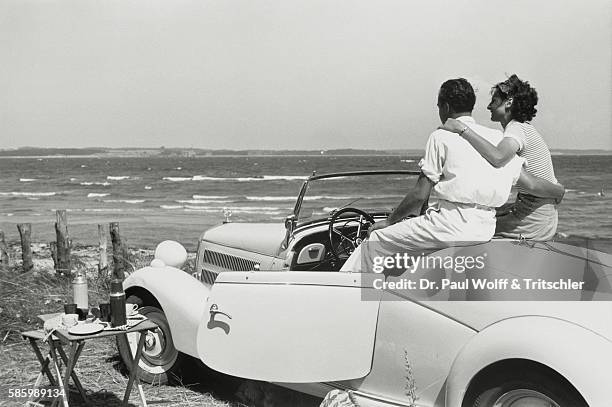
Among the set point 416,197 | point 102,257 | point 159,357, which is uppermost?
Answer: point 416,197

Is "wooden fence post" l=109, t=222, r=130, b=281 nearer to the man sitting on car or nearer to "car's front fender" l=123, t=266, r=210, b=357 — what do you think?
"car's front fender" l=123, t=266, r=210, b=357

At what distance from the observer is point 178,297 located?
14.8ft

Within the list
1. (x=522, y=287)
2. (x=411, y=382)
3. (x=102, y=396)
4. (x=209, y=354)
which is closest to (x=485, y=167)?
(x=522, y=287)

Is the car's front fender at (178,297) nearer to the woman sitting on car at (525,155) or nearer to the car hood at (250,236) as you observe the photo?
the car hood at (250,236)

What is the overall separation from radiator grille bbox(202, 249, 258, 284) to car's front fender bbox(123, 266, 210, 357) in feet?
2.21

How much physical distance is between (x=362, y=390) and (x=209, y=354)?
0.93 m

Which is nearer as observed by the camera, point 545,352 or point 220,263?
point 545,352

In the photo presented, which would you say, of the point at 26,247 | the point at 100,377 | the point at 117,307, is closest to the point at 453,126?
the point at 117,307

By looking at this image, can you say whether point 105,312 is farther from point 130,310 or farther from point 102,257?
point 102,257

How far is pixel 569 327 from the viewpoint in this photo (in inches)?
115

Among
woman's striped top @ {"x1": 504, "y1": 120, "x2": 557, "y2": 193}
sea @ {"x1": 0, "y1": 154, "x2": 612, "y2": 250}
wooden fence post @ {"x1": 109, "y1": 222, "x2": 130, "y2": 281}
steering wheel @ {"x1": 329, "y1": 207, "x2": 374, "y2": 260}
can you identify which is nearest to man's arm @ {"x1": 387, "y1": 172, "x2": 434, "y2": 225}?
woman's striped top @ {"x1": 504, "y1": 120, "x2": 557, "y2": 193}

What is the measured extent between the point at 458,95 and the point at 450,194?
58cm

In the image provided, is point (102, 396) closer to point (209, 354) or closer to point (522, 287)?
point (209, 354)

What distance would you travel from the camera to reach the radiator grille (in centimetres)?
536
